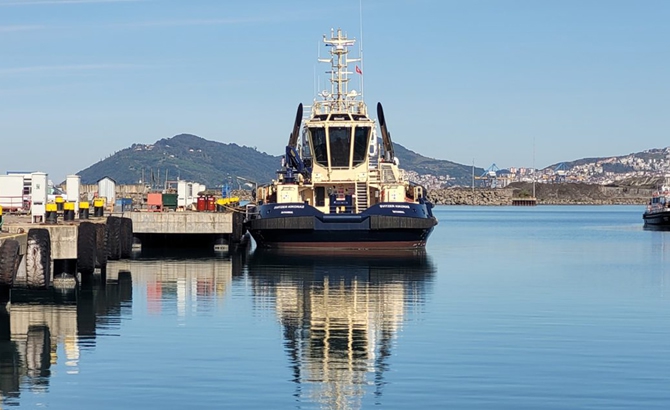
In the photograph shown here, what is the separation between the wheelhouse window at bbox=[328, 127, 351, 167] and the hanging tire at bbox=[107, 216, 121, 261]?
16.8 meters

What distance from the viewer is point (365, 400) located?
20500mm

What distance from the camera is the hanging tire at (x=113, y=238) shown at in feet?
146

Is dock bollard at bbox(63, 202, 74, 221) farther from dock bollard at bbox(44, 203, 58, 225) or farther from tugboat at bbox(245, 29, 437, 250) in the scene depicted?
tugboat at bbox(245, 29, 437, 250)

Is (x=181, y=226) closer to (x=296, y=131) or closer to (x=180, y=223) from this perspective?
(x=180, y=223)

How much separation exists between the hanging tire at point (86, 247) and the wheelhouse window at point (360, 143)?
25.0m

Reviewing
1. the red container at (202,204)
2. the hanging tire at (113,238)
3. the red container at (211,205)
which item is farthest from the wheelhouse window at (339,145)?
the hanging tire at (113,238)

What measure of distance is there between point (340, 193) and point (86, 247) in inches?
959

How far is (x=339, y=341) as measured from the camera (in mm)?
27359

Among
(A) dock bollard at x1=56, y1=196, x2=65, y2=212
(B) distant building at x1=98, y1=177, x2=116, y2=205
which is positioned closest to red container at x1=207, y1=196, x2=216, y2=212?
(B) distant building at x1=98, y1=177, x2=116, y2=205

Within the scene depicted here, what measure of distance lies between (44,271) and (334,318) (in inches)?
293

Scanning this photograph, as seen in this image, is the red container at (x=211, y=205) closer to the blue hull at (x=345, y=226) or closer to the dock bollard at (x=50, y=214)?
the blue hull at (x=345, y=226)

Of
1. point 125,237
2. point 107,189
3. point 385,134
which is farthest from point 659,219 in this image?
point 125,237

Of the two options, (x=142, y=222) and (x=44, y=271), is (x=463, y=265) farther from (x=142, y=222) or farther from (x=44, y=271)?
(x=44, y=271)

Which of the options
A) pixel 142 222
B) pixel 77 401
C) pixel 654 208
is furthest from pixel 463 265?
pixel 654 208
